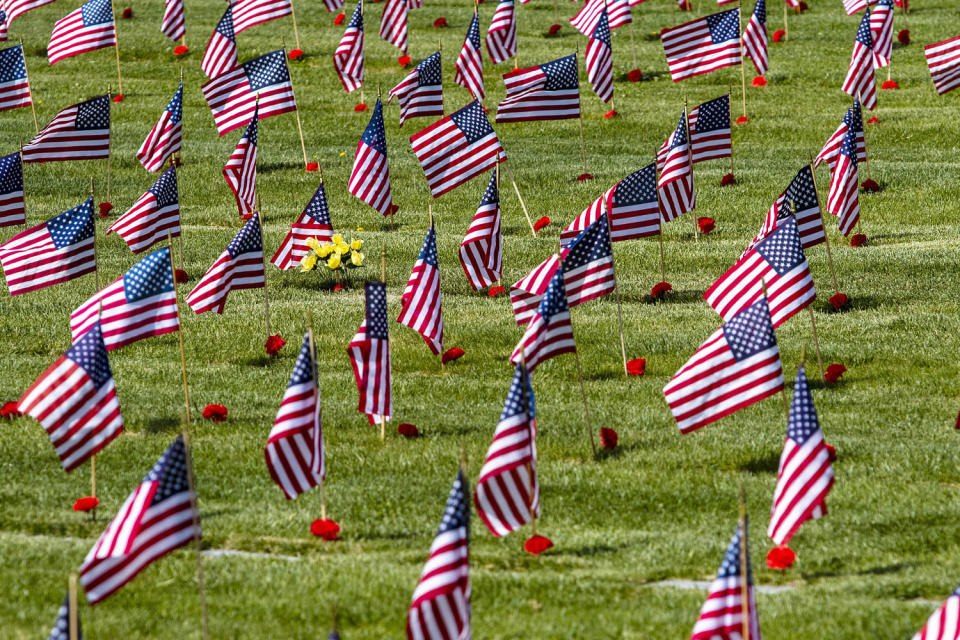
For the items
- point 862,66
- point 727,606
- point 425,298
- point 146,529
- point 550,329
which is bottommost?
point 727,606

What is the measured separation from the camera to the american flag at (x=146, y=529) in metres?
8.71

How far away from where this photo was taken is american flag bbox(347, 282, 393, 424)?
43.1 feet

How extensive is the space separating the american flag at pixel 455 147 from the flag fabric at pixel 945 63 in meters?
8.27

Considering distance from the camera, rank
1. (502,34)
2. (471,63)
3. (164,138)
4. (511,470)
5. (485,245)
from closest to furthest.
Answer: (511,470), (485,245), (164,138), (471,63), (502,34)

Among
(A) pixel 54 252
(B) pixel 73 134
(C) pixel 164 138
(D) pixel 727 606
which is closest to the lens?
(D) pixel 727 606

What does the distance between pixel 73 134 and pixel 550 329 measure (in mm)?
11691

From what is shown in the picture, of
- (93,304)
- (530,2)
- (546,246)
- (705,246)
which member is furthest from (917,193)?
(530,2)

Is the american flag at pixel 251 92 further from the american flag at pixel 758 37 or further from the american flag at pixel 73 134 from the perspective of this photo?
the american flag at pixel 758 37

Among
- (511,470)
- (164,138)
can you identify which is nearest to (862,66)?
(164,138)

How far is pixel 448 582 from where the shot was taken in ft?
25.8

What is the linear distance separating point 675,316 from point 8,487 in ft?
29.1

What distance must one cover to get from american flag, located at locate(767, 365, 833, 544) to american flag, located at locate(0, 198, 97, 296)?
960 cm

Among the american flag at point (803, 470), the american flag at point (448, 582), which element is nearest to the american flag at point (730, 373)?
the american flag at point (803, 470)

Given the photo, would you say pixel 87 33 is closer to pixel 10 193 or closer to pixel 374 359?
pixel 10 193
